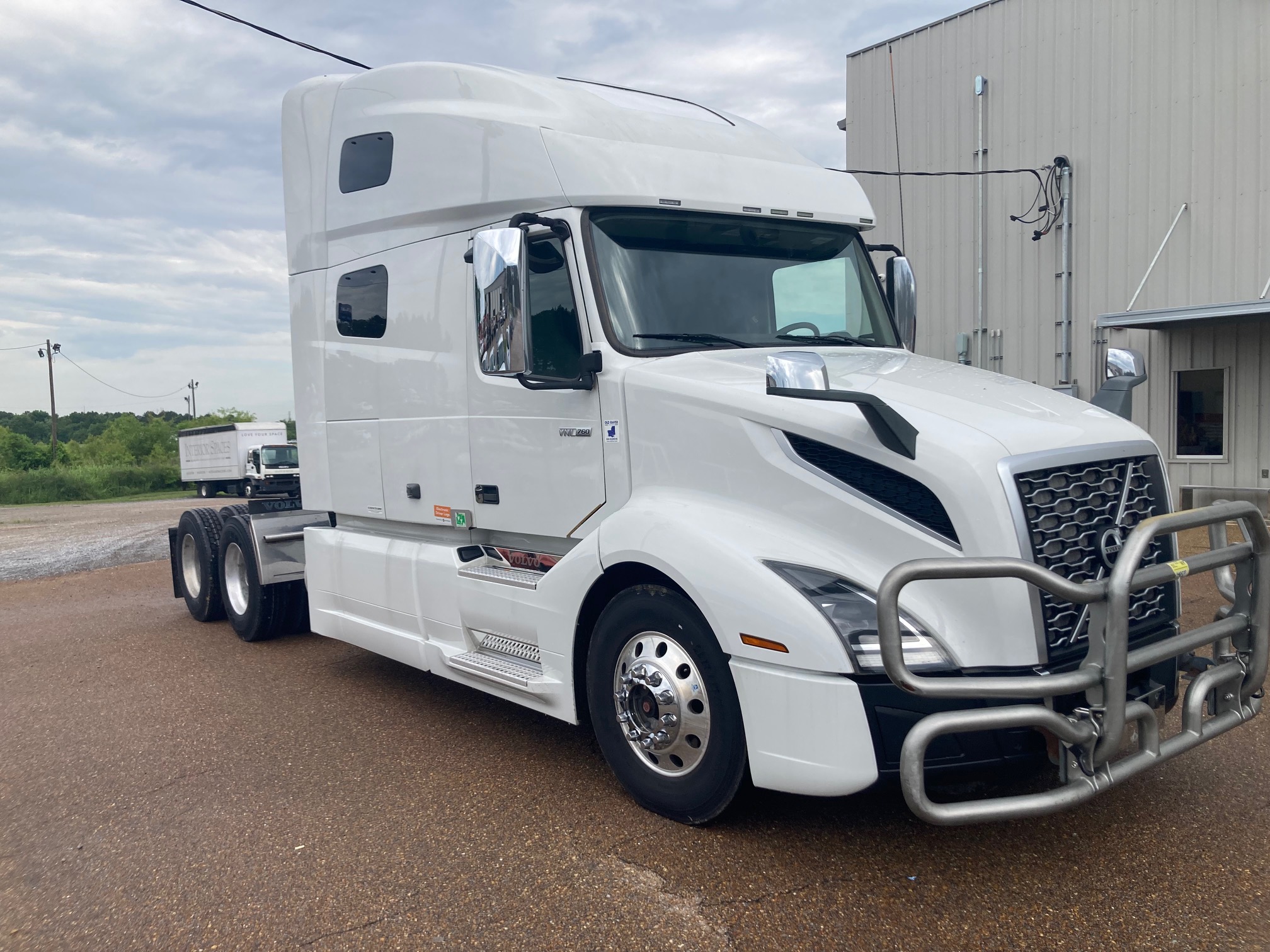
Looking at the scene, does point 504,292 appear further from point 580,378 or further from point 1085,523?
point 1085,523

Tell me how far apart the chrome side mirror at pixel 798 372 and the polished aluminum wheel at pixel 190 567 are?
721cm

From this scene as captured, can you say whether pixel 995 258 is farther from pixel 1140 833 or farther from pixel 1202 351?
pixel 1140 833

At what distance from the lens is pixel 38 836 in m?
4.38

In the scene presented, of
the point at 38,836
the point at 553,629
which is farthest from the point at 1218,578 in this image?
the point at 38,836

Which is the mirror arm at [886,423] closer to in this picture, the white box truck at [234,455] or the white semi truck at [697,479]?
the white semi truck at [697,479]

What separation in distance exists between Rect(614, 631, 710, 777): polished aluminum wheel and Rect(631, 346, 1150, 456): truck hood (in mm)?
1069

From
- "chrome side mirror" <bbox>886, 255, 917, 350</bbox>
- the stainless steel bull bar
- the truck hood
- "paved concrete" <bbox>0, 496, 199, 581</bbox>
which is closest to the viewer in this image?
the stainless steel bull bar

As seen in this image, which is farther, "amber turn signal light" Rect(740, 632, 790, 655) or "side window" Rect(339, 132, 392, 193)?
"side window" Rect(339, 132, 392, 193)

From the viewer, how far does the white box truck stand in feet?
87.0

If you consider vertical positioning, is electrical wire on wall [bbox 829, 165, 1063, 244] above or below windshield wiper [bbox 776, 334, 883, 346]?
above

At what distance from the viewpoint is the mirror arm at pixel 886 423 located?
3408 millimetres

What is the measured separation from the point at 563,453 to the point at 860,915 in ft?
7.85

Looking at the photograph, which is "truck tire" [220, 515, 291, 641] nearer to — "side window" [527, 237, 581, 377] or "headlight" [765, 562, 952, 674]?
"side window" [527, 237, 581, 377]

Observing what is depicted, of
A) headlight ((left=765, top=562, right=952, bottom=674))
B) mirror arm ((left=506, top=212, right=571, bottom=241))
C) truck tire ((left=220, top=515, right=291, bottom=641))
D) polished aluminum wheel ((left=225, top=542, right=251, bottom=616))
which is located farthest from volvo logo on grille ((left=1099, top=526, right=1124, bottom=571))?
polished aluminum wheel ((left=225, top=542, right=251, bottom=616))
